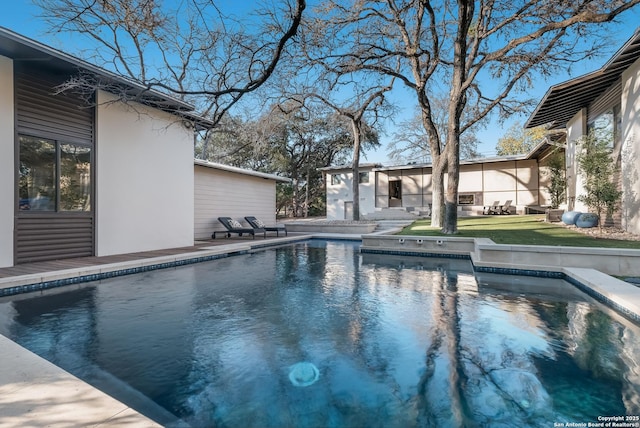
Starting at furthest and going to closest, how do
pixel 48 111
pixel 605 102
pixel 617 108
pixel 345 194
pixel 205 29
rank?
pixel 345 194 → pixel 605 102 → pixel 617 108 → pixel 205 29 → pixel 48 111

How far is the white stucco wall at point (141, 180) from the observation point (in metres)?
7.97

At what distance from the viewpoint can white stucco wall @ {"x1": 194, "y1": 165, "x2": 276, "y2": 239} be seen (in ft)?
40.1

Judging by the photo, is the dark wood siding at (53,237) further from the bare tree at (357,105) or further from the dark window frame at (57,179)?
the bare tree at (357,105)

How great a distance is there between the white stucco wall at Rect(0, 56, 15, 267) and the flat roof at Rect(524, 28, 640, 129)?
12.0 meters

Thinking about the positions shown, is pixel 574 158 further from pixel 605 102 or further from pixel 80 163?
pixel 80 163

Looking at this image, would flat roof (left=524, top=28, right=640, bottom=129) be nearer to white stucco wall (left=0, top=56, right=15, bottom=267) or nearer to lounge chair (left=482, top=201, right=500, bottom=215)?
lounge chair (left=482, top=201, right=500, bottom=215)

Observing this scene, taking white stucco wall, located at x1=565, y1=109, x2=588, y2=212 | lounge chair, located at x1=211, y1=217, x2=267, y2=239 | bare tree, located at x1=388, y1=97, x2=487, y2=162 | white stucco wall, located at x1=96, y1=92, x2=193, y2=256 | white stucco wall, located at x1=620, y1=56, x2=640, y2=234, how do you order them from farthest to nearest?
bare tree, located at x1=388, y1=97, x2=487, y2=162 < lounge chair, located at x1=211, y1=217, x2=267, y2=239 < white stucco wall, located at x1=565, y1=109, x2=588, y2=212 < white stucco wall, located at x1=96, y1=92, x2=193, y2=256 < white stucco wall, located at x1=620, y1=56, x2=640, y2=234

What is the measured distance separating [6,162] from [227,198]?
298 inches

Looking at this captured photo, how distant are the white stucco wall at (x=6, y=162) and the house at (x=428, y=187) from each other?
18.4 m

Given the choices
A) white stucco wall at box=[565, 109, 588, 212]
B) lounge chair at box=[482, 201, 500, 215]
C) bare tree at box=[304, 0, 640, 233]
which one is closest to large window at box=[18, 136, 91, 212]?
bare tree at box=[304, 0, 640, 233]

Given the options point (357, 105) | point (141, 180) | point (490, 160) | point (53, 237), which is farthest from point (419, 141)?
point (53, 237)

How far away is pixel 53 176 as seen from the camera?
7.12 meters

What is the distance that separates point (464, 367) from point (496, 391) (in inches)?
14.9

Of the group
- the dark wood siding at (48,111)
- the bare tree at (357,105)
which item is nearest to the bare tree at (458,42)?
the bare tree at (357,105)
